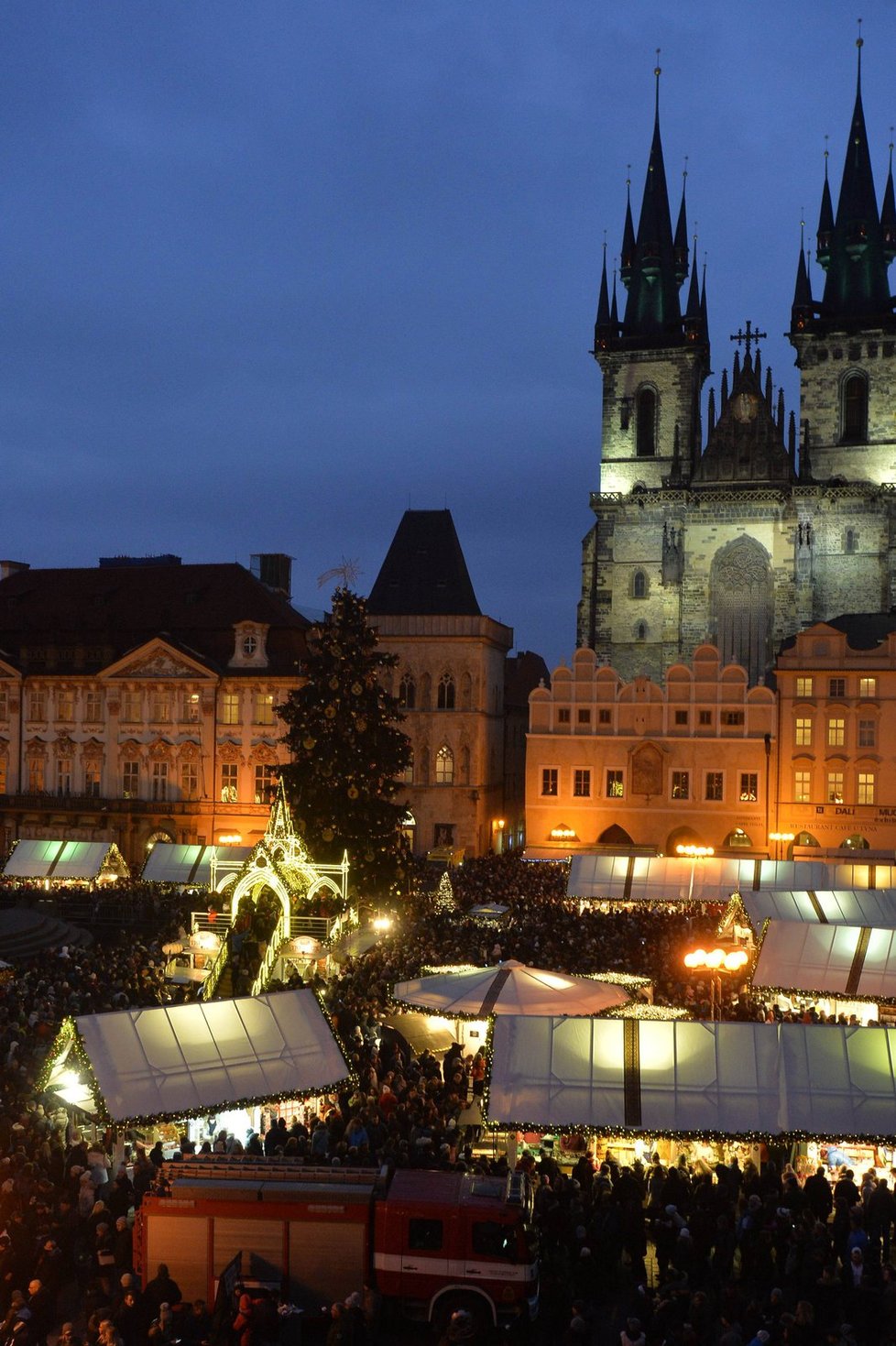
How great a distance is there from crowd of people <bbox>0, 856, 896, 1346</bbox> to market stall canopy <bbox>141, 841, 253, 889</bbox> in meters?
14.9

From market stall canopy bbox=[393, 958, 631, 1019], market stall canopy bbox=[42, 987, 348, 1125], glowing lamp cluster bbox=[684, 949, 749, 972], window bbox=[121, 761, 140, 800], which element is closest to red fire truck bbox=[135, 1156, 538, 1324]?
market stall canopy bbox=[42, 987, 348, 1125]

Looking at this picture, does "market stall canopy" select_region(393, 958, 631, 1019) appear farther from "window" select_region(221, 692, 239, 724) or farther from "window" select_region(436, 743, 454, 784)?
"window" select_region(436, 743, 454, 784)

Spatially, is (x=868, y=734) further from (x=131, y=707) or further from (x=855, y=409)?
(x=131, y=707)

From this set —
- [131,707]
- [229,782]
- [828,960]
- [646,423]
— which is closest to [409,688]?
[229,782]

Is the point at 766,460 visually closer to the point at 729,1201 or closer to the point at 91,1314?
the point at 729,1201

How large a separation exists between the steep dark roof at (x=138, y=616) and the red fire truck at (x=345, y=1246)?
41106mm

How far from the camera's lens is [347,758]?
3806 cm

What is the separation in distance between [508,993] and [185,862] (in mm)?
20037

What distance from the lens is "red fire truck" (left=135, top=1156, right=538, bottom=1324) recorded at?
1393 cm

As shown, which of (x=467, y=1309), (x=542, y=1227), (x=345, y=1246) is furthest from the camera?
(x=542, y=1227)

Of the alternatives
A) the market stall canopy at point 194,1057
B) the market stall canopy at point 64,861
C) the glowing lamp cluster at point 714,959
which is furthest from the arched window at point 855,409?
the market stall canopy at point 194,1057

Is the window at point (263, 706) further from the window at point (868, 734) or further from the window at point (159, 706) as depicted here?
Answer: the window at point (868, 734)

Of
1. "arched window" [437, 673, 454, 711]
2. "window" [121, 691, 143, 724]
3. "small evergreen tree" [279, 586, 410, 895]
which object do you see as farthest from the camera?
"arched window" [437, 673, 454, 711]

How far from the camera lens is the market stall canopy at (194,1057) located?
18062mm
